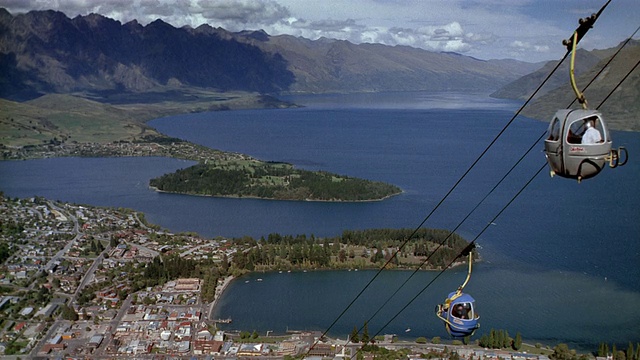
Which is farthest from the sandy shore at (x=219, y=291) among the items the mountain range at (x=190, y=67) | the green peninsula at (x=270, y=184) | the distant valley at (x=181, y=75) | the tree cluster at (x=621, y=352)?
the mountain range at (x=190, y=67)

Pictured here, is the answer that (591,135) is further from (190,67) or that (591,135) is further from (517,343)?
(190,67)

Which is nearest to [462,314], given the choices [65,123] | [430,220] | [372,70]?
[430,220]

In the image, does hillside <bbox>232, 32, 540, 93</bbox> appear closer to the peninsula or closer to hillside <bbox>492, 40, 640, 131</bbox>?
the peninsula

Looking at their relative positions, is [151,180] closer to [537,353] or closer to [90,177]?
[90,177]

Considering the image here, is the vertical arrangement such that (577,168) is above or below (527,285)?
above

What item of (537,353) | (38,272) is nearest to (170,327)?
(38,272)

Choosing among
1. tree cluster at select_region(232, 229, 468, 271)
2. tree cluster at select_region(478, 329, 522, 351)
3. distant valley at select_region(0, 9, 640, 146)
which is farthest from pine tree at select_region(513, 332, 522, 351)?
distant valley at select_region(0, 9, 640, 146)
